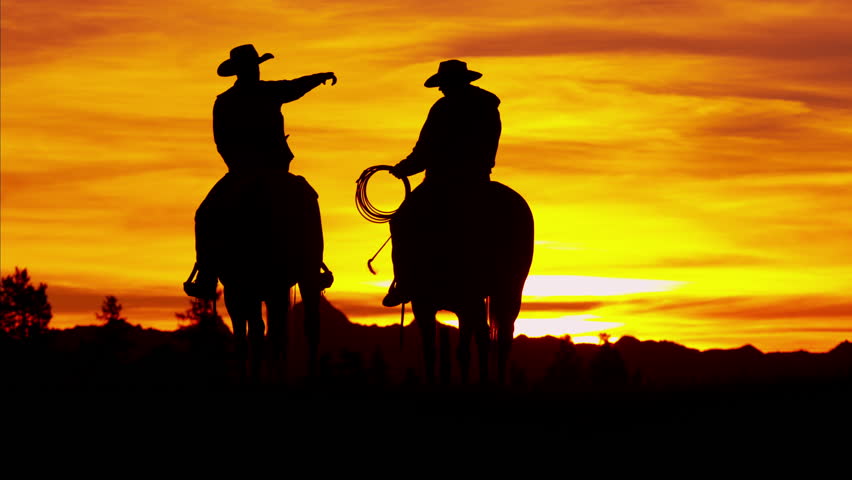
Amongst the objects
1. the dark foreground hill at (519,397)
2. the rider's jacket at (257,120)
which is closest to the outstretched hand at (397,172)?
the rider's jacket at (257,120)

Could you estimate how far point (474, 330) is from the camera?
25.2m

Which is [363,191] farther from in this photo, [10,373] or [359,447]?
[359,447]

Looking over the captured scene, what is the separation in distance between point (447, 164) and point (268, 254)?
2.88 meters

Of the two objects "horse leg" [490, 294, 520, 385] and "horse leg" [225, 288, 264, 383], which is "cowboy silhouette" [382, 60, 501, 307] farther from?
"horse leg" [225, 288, 264, 383]

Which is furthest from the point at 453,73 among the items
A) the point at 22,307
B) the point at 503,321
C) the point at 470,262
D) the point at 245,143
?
the point at 22,307

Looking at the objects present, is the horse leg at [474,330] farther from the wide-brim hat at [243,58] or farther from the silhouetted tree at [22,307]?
the silhouetted tree at [22,307]

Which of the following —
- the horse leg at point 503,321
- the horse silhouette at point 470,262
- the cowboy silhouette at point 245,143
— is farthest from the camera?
the cowboy silhouette at point 245,143

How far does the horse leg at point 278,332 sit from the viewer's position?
2561 cm

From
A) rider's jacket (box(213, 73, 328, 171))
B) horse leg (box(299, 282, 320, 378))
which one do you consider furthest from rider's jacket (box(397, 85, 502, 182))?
horse leg (box(299, 282, 320, 378))

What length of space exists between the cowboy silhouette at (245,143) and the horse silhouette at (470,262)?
1967 mm

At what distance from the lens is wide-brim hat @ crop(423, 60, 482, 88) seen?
25.5 meters

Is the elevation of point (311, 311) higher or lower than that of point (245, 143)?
lower

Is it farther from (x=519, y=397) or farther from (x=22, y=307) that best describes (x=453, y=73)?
(x=22, y=307)

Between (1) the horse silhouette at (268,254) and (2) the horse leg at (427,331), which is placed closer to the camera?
(2) the horse leg at (427,331)
